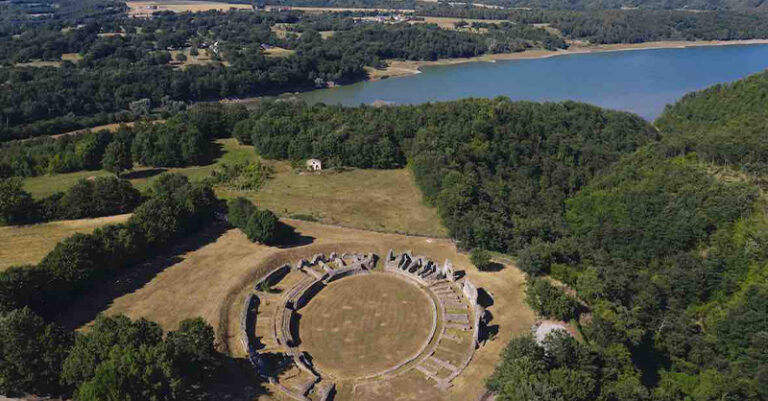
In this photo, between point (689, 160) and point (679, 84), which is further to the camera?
point (679, 84)

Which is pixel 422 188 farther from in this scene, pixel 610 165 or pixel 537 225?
pixel 610 165

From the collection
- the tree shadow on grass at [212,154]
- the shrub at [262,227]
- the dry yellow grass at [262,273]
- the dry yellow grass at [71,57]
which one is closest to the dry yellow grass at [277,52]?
the dry yellow grass at [71,57]

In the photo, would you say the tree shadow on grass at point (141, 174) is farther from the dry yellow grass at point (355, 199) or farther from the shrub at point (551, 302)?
the shrub at point (551, 302)

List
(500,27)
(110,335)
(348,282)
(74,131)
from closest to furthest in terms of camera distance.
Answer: (110,335) → (348,282) → (74,131) → (500,27)

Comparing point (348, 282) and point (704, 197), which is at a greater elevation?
point (704, 197)

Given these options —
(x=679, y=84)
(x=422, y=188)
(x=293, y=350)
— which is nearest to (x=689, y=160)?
(x=422, y=188)

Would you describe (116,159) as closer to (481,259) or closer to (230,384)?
(230,384)

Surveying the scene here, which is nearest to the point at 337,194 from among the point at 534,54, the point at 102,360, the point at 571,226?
the point at 571,226
